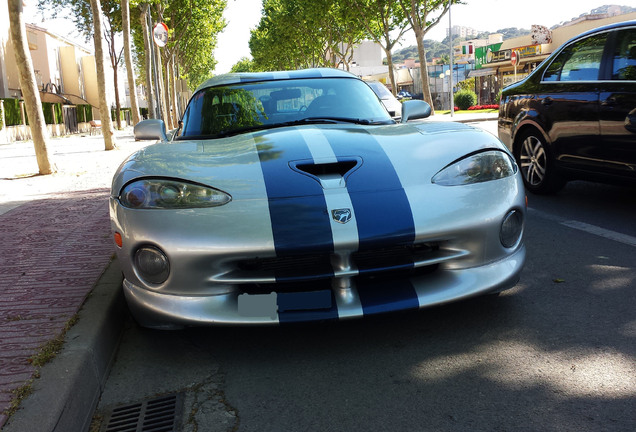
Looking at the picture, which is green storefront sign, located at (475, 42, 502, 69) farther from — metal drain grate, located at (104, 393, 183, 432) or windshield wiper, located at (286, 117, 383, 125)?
metal drain grate, located at (104, 393, 183, 432)

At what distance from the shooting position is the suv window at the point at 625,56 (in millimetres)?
5191

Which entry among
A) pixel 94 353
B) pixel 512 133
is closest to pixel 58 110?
pixel 512 133

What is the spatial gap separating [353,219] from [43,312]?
191 cm

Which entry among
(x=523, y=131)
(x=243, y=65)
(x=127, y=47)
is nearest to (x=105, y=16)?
(x=127, y=47)

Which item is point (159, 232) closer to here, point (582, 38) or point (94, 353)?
point (94, 353)

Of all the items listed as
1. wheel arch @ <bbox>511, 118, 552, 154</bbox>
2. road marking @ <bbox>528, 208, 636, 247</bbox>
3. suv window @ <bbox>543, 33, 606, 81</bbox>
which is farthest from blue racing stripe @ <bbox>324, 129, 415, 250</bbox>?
wheel arch @ <bbox>511, 118, 552, 154</bbox>

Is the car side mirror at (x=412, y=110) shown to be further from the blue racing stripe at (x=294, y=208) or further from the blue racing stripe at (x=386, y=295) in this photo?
the blue racing stripe at (x=386, y=295)

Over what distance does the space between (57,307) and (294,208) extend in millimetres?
1655

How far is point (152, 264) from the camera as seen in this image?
2.86 meters

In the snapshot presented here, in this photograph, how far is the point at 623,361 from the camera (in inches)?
106

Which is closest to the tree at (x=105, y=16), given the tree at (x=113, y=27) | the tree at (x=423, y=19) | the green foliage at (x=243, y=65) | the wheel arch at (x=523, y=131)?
the tree at (x=113, y=27)

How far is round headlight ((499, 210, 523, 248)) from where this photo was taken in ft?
9.97

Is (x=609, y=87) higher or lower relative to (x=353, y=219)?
higher

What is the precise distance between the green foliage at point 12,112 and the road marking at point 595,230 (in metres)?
27.4
